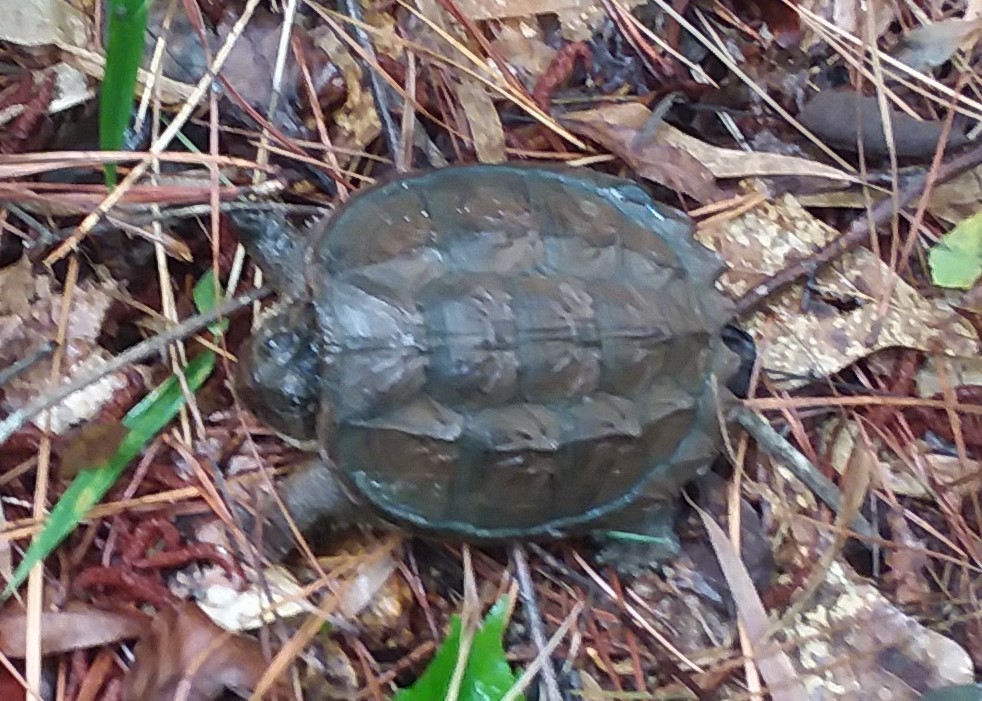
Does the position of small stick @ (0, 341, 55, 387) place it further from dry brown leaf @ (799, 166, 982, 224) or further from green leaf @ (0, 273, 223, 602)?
dry brown leaf @ (799, 166, 982, 224)

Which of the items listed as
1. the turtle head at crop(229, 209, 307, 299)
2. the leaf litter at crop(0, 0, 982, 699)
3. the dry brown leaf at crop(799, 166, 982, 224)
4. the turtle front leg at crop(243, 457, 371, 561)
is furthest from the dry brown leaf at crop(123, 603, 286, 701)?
the dry brown leaf at crop(799, 166, 982, 224)

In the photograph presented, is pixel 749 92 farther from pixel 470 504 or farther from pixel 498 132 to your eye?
pixel 470 504

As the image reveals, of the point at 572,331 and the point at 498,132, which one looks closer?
the point at 572,331

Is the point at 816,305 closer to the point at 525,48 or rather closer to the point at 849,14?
the point at 849,14

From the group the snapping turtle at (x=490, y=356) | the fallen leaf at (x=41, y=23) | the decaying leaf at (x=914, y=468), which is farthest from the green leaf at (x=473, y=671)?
the fallen leaf at (x=41, y=23)

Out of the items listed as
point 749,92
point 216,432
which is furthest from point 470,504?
point 749,92

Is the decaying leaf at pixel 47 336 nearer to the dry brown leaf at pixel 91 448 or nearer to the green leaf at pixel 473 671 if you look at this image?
the dry brown leaf at pixel 91 448
